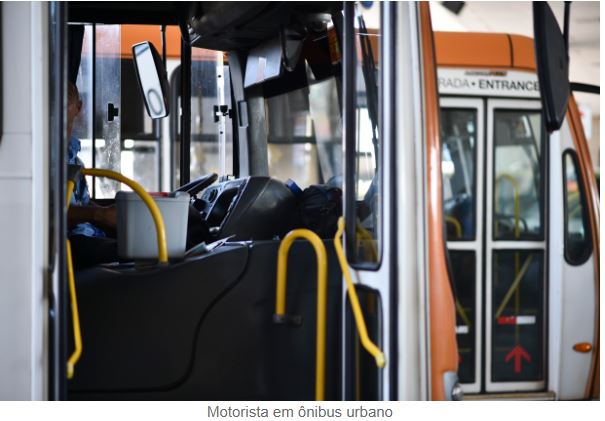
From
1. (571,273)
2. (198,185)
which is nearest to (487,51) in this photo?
(571,273)

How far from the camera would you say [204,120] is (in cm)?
543

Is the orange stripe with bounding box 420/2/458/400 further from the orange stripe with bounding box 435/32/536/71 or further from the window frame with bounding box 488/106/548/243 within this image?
the orange stripe with bounding box 435/32/536/71

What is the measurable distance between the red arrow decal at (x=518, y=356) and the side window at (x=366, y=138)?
3.00 m

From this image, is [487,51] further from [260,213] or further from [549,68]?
[549,68]

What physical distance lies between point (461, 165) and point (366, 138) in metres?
3.29

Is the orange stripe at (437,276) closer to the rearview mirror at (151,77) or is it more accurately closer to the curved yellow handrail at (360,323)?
the curved yellow handrail at (360,323)

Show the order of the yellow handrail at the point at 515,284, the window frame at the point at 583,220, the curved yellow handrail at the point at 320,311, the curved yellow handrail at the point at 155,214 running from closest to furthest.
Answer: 1. the curved yellow handrail at the point at 320,311
2. the curved yellow handrail at the point at 155,214
3. the window frame at the point at 583,220
4. the yellow handrail at the point at 515,284

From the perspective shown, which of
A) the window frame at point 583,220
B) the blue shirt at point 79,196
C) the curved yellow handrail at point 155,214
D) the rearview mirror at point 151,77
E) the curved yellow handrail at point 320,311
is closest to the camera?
the curved yellow handrail at point 320,311

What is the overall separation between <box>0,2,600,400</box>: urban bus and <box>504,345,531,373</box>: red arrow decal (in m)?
0.44

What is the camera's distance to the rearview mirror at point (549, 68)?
2555 mm

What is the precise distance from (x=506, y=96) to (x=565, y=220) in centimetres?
171

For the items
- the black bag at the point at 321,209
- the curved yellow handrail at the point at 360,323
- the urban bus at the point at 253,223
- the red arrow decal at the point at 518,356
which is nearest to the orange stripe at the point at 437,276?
the urban bus at the point at 253,223

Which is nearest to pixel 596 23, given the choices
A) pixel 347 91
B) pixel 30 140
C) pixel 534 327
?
pixel 534 327

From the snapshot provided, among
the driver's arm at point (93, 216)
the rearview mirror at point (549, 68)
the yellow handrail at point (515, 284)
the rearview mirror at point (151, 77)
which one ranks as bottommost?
the yellow handrail at point (515, 284)
